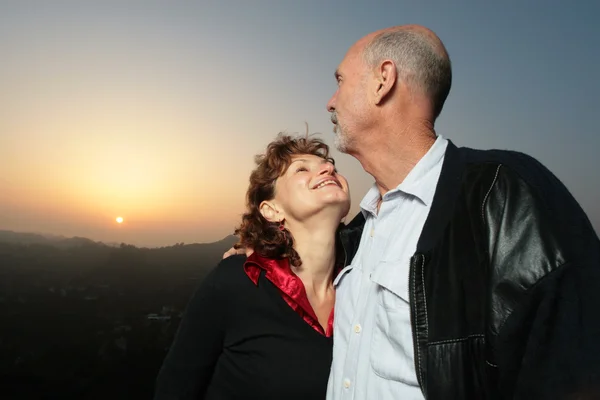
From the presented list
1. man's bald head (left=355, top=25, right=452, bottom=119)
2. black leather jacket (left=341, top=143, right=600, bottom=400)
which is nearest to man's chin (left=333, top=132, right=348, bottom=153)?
man's bald head (left=355, top=25, right=452, bottom=119)

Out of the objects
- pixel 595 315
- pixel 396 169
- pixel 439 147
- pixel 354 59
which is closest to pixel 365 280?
pixel 396 169

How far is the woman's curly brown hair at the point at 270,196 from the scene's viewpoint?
351cm

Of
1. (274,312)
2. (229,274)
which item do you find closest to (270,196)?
(229,274)

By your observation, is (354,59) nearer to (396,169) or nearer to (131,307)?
(396,169)

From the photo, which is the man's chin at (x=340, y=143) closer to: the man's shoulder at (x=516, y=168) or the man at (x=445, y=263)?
the man at (x=445, y=263)

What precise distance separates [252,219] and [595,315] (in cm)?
288

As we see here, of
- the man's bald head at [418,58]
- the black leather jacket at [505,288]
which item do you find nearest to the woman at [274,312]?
the man's bald head at [418,58]

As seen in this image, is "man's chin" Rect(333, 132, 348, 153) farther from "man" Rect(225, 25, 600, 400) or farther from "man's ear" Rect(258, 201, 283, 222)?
"man's ear" Rect(258, 201, 283, 222)

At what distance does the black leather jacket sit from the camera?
1377 millimetres

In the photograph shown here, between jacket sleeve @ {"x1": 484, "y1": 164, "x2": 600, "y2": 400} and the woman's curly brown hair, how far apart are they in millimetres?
2048

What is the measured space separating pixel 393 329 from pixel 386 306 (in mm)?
120

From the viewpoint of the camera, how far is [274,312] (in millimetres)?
3072

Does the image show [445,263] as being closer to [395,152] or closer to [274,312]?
[395,152]

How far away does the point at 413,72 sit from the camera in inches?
96.8
